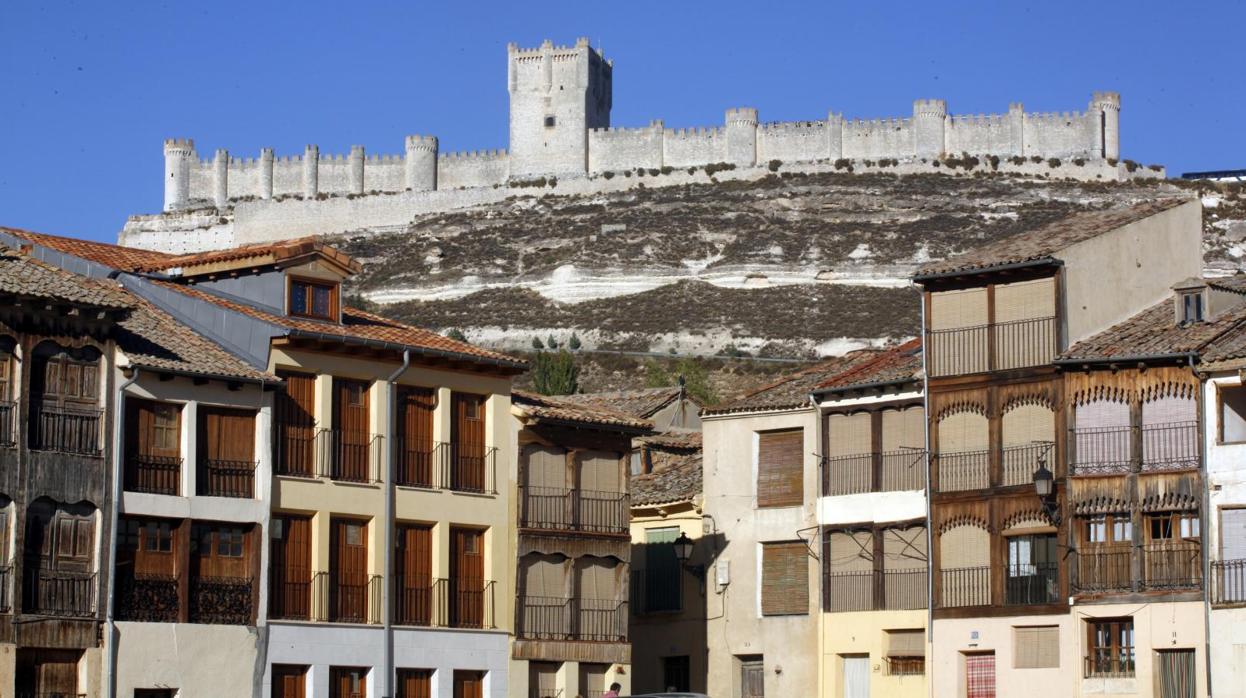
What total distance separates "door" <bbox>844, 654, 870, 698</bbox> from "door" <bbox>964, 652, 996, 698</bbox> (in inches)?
96.7

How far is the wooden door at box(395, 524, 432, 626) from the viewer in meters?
43.2

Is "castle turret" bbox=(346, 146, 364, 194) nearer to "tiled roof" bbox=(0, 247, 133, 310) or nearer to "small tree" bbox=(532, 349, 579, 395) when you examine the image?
"small tree" bbox=(532, 349, 579, 395)

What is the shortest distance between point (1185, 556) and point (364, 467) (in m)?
14.4

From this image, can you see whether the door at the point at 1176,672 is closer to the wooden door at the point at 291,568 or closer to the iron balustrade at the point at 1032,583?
the iron balustrade at the point at 1032,583

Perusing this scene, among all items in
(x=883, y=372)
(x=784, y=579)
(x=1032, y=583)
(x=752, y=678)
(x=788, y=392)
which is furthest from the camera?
(x=788, y=392)

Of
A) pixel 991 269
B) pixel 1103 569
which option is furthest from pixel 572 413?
pixel 1103 569

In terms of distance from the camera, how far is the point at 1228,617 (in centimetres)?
4122

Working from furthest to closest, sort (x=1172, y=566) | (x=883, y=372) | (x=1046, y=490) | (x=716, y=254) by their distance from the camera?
(x=716, y=254), (x=883, y=372), (x=1046, y=490), (x=1172, y=566)

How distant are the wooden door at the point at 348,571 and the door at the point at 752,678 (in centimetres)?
995

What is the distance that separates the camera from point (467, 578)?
44.6 metres

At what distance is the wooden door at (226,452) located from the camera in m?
40.2

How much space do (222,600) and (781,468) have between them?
13943 millimetres

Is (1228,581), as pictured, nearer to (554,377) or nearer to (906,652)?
(906,652)

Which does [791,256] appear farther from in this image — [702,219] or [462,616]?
[462,616]
